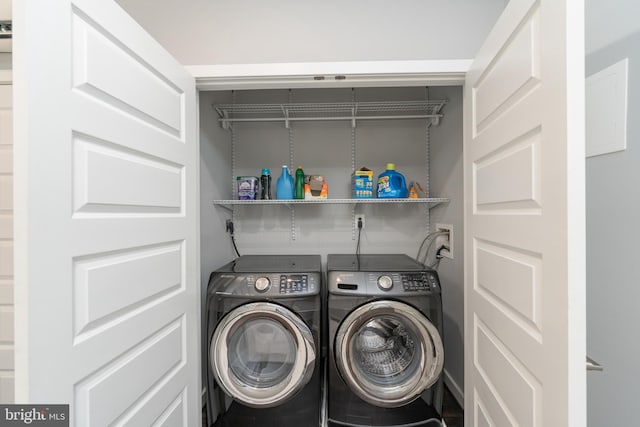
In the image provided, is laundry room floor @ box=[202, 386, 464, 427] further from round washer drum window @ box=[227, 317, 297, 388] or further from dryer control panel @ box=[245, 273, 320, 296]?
dryer control panel @ box=[245, 273, 320, 296]

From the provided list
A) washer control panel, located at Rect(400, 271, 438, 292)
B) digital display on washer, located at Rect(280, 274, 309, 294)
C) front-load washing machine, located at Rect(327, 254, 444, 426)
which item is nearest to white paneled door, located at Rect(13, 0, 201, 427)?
digital display on washer, located at Rect(280, 274, 309, 294)

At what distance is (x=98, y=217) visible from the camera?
30.7 inches

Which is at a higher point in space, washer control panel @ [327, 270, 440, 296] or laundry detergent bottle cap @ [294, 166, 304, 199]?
laundry detergent bottle cap @ [294, 166, 304, 199]

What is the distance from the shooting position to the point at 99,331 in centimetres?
77

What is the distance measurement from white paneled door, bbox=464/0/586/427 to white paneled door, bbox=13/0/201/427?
4.01 feet

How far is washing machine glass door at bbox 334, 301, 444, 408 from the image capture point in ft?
5.00

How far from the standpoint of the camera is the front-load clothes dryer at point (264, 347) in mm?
1534

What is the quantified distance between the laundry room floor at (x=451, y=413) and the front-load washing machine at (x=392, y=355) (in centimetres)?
31

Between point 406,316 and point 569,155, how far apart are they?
1.19 m

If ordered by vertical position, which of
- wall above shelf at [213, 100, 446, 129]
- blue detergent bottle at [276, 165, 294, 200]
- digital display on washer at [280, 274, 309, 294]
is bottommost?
digital display on washer at [280, 274, 309, 294]

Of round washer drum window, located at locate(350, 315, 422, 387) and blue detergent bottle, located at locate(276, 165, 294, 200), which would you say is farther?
blue detergent bottle, located at locate(276, 165, 294, 200)

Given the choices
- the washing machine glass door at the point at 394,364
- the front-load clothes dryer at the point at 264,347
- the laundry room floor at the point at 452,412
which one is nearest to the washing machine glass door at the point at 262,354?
the front-load clothes dryer at the point at 264,347

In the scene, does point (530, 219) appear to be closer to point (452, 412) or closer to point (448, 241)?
point (448, 241)

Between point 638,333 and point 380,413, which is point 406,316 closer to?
point 380,413
